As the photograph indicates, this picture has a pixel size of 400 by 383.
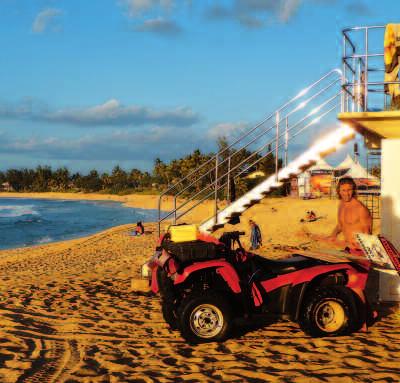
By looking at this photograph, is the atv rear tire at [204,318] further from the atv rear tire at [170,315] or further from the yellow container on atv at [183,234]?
the yellow container on atv at [183,234]

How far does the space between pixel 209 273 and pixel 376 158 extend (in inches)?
212

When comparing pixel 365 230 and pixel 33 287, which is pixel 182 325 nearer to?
pixel 365 230

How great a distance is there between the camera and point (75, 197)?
363 feet

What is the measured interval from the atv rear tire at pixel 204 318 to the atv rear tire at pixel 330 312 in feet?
3.22

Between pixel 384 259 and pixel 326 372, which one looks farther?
pixel 384 259

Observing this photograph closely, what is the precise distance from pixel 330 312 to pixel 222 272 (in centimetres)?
146

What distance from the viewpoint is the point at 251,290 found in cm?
638

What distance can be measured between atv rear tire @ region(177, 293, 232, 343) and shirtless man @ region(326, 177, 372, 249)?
6.46ft

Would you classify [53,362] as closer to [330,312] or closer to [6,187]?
[330,312]

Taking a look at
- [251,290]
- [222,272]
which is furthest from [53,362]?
[251,290]

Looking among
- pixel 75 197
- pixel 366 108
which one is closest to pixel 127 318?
pixel 366 108

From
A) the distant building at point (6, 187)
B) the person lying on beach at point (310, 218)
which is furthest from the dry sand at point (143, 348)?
the distant building at point (6, 187)

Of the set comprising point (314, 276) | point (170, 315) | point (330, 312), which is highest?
point (314, 276)

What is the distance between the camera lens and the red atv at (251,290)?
6.21 meters
